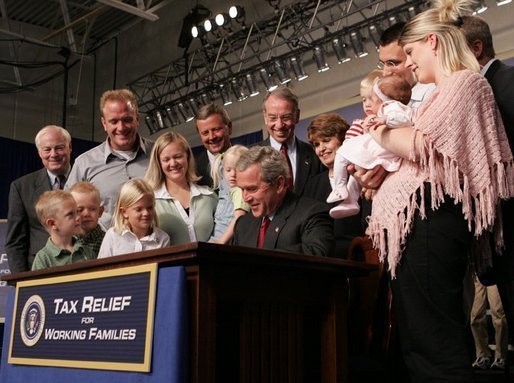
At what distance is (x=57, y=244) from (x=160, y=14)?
849 cm

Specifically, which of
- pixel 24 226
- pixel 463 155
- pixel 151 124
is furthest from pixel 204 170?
pixel 151 124

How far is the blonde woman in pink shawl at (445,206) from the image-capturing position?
164cm

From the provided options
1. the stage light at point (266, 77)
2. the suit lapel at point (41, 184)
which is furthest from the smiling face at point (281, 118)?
the stage light at point (266, 77)

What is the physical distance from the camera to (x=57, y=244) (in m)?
3.06

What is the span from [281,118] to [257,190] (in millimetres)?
862

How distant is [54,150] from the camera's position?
11.8 feet

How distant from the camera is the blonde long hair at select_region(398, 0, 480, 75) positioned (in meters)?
1.75

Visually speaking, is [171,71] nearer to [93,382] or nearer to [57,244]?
[57,244]

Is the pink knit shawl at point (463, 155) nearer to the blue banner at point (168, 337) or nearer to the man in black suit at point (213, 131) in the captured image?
the blue banner at point (168, 337)

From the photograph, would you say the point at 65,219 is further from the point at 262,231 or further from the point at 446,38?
the point at 446,38

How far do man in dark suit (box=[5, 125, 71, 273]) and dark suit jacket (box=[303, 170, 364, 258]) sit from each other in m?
1.38

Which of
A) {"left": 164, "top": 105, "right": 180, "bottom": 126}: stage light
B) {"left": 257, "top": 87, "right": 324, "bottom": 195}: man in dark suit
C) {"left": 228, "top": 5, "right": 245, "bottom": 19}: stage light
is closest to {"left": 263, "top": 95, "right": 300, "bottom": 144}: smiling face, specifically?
{"left": 257, "top": 87, "right": 324, "bottom": 195}: man in dark suit

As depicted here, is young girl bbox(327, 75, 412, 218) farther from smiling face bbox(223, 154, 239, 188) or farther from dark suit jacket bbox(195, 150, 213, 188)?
dark suit jacket bbox(195, 150, 213, 188)

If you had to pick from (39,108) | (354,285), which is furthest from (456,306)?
(39,108)
